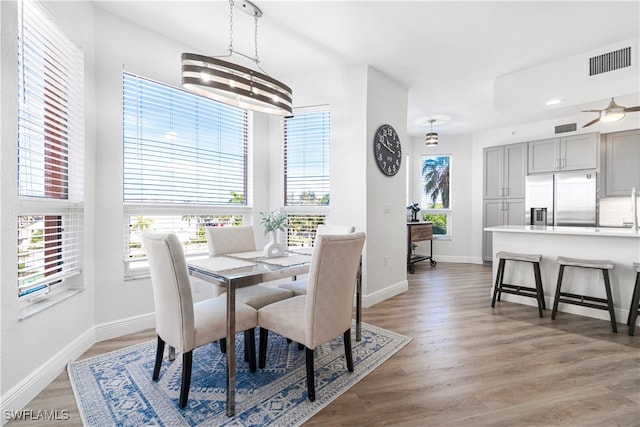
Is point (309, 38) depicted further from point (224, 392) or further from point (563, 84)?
point (224, 392)

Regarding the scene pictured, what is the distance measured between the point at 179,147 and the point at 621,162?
6.40 metres

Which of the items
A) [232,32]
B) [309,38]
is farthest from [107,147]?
[309,38]

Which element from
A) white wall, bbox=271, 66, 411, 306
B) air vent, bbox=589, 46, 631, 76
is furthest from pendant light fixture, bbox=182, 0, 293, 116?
air vent, bbox=589, 46, 631, 76

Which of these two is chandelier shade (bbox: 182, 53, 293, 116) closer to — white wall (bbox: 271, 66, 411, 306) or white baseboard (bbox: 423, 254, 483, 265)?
white wall (bbox: 271, 66, 411, 306)

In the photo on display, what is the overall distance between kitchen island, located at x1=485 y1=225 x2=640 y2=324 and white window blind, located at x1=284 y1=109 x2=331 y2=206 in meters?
2.39

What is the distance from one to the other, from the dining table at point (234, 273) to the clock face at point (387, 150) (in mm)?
1768

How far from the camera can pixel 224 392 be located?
6.13 ft

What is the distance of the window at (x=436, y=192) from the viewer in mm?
6750

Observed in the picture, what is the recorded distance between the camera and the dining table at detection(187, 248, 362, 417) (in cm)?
171

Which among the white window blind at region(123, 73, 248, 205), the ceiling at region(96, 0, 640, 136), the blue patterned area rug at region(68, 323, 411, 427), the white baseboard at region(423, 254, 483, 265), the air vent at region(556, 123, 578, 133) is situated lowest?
the blue patterned area rug at region(68, 323, 411, 427)

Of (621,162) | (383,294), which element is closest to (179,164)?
(383,294)

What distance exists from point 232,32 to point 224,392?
10.1ft

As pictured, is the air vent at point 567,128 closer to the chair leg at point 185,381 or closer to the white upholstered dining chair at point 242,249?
the white upholstered dining chair at point 242,249

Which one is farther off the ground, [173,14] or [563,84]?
[173,14]
